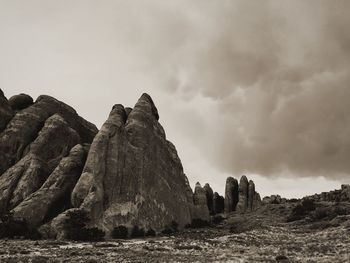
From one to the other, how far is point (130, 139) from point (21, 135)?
20.0m

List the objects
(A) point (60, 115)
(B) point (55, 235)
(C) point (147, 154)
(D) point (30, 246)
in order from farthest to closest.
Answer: (A) point (60, 115) < (C) point (147, 154) < (B) point (55, 235) < (D) point (30, 246)

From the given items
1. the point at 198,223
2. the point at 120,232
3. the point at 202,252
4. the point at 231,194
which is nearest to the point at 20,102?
the point at 120,232

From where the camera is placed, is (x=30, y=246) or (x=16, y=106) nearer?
(x=30, y=246)

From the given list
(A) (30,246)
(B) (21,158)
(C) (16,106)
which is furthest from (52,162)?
(A) (30,246)

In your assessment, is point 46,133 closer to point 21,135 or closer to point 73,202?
point 21,135

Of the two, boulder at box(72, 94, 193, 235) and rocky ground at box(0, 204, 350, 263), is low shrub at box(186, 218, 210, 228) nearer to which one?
boulder at box(72, 94, 193, 235)

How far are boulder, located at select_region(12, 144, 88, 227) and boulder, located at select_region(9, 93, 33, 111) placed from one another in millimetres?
22420

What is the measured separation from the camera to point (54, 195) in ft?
201

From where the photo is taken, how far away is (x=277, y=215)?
99.1 metres

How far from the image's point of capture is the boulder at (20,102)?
8281cm

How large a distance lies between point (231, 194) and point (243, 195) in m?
4.54

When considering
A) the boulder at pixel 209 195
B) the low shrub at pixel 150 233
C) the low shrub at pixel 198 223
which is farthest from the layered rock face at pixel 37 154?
the boulder at pixel 209 195

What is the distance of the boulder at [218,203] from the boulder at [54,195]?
7580 centimetres

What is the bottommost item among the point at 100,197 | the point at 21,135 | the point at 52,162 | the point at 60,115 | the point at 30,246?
the point at 30,246
